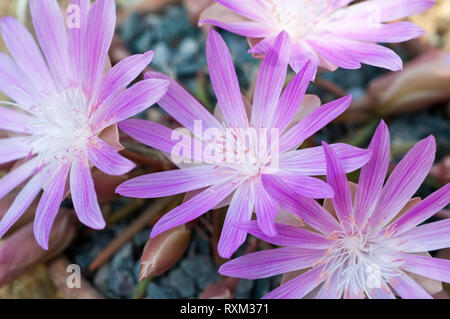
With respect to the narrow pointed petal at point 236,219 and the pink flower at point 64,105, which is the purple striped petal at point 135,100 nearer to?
the pink flower at point 64,105

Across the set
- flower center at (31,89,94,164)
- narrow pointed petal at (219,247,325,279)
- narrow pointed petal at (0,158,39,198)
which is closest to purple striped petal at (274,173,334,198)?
narrow pointed petal at (219,247,325,279)

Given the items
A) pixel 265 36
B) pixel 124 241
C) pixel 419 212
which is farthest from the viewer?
pixel 124 241

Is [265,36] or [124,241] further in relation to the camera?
[124,241]

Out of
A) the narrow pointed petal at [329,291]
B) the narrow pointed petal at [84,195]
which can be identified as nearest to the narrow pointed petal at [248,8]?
the narrow pointed petal at [84,195]

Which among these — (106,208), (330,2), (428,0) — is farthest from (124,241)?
(428,0)

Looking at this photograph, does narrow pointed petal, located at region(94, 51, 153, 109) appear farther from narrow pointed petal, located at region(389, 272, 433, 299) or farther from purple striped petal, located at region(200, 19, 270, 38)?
narrow pointed petal, located at region(389, 272, 433, 299)

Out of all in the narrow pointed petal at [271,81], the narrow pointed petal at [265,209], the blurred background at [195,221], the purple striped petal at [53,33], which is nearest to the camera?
the narrow pointed petal at [265,209]

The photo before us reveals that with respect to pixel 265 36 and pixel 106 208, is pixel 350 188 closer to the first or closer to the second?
Answer: pixel 265 36
